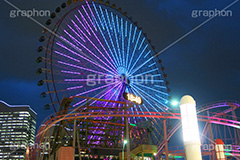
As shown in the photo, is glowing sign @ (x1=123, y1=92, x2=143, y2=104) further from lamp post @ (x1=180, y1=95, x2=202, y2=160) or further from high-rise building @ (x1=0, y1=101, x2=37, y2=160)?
high-rise building @ (x1=0, y1=101, x2=37, y2=160)

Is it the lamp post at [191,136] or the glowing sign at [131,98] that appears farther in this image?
the glowing sign at [131,98]

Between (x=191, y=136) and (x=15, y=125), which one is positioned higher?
(x=15, y=125)

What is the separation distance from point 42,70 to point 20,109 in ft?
437

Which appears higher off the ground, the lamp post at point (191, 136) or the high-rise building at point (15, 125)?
the high-rise building at point (15, 125)

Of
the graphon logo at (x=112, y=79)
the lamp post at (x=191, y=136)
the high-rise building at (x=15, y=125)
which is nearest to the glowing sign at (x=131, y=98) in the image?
the graphon logo at (x=112, y=79)

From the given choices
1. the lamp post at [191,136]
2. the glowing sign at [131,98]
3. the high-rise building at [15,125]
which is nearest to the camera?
the lamp post at [191,136]

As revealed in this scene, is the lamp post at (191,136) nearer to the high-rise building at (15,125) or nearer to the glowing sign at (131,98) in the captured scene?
the glowing sign at (131,98)

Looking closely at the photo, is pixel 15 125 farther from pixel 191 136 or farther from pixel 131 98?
pixel 191 136

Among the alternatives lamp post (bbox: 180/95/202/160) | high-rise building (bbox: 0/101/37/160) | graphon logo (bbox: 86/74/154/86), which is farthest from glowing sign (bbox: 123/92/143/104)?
high-rise building (bbox: 0/101/37/160)

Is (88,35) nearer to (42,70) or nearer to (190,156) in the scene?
(42,70)

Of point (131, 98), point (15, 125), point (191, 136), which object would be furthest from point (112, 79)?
point (15, 125)

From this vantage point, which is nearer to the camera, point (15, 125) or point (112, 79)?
point (112, 79)

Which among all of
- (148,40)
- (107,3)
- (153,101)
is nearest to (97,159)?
(153,101)

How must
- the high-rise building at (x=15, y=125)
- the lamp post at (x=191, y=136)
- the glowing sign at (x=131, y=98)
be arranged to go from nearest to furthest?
the lamp post at (x=191, y=136) → the glowing sign at (x=131, y=98) → the high-rise building at (x=15, y=125)
